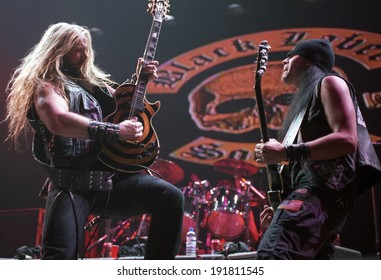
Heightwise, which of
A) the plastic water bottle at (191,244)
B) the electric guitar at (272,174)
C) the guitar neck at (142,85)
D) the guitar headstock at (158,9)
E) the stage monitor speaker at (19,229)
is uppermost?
the guitar headstock at (158,9)

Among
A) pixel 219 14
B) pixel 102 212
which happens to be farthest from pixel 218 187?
pixel 102 212

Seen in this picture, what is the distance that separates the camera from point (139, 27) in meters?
3.24

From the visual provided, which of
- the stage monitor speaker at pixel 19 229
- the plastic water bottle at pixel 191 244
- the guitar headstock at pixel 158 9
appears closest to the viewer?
the guitar headstock at pixel 158 9

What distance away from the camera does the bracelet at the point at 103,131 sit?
2.24 m

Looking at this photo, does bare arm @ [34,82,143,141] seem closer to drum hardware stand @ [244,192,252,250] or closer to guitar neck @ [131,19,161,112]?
guitar neck @ [131,19,161,112]

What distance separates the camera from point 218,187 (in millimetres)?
4684

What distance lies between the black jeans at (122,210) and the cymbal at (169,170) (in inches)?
41.6

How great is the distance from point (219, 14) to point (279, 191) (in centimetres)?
172

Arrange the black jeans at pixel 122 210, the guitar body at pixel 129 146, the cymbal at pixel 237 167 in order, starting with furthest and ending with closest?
the cymbal at pixel 237 167 < the guitar body at pixel 129 146 < the black jeans at pixel 122 210

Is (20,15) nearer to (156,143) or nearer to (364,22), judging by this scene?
(156,143)

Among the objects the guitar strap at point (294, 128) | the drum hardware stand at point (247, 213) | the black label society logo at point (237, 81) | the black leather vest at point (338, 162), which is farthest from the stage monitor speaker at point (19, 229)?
the drum hardware stand at point (247, 213)

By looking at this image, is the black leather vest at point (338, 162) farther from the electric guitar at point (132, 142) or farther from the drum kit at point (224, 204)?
the drum kit at point (224, 204)

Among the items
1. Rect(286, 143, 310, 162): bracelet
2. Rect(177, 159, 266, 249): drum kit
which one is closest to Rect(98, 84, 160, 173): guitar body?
Rect(286, 143, 310, 162): bracelet
